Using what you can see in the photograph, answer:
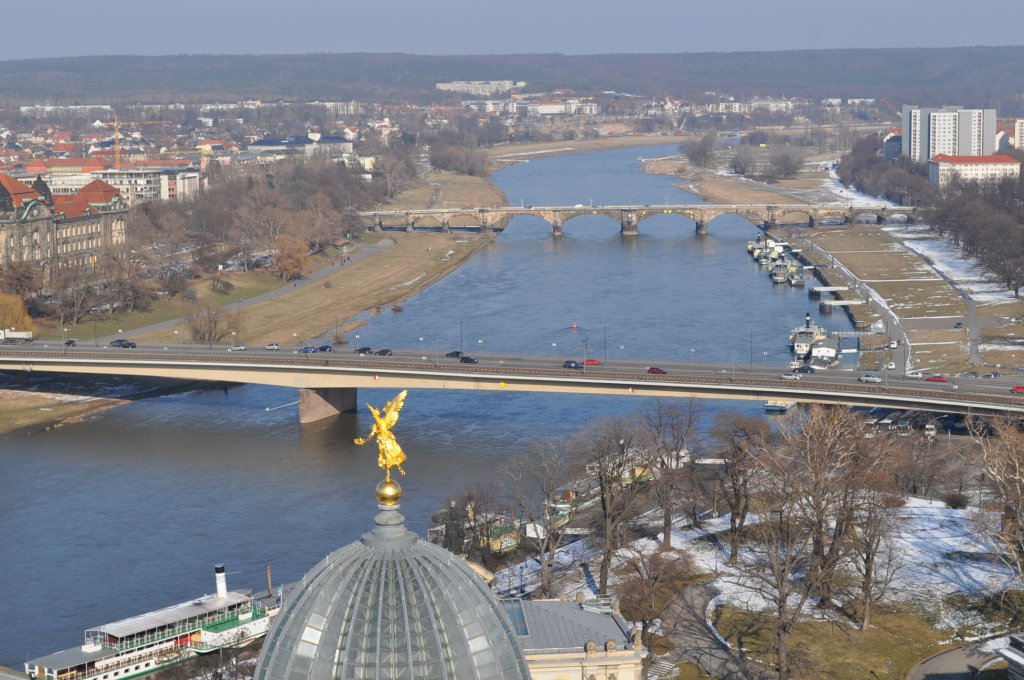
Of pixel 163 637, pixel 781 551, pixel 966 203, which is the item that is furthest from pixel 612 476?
pixel 966 203

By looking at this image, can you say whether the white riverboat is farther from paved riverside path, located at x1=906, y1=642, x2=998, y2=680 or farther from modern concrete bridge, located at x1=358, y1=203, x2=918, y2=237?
modern concrete bridge, located at x1=358, y1=203, x2=918, y2=237

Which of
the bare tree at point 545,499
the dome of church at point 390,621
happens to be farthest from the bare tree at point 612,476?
the dome of church at point 390,621

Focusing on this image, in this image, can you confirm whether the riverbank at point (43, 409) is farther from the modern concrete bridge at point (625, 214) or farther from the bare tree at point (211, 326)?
the modern concrete bridge at point (625, 214)

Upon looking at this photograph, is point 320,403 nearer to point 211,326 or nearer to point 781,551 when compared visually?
point 211,326

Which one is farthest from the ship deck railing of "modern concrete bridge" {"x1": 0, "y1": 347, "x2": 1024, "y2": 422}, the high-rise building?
the high-rise building

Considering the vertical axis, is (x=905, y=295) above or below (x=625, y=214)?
below

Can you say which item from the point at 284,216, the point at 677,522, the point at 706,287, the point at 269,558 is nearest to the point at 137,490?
the point at 269,558
